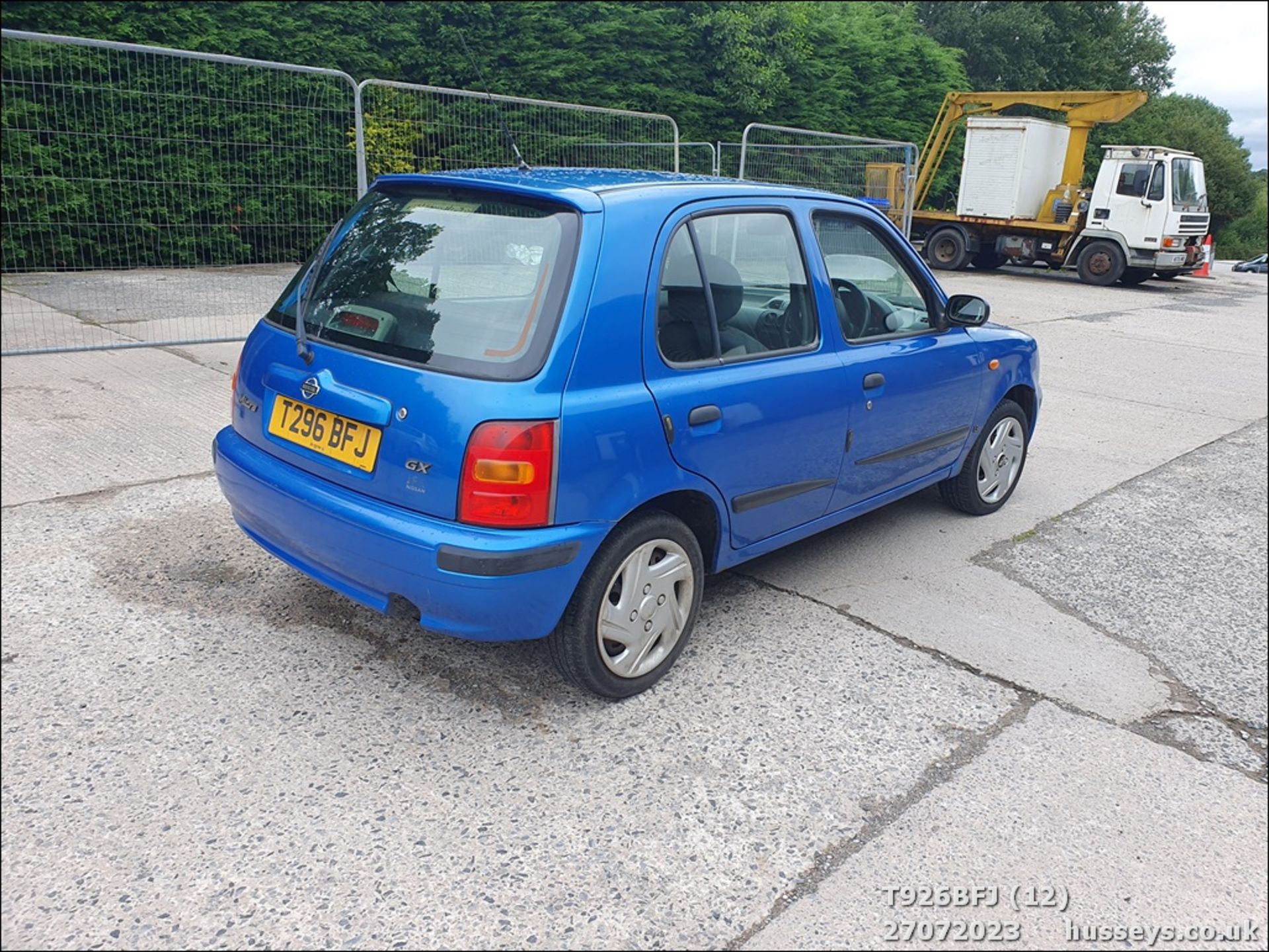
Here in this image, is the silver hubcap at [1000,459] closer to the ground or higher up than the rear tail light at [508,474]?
closer to the ground

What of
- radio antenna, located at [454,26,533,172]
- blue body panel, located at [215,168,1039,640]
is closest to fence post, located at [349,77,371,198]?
radio antenna, located at [454,26,533,172]

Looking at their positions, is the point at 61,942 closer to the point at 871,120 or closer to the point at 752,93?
the point at 752,93

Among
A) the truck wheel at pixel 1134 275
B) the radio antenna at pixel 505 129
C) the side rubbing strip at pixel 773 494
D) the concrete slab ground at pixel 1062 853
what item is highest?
the radio antenna at pixel 505 129

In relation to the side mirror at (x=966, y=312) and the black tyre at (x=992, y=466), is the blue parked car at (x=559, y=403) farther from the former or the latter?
the black tyre at (x=992, y=466)

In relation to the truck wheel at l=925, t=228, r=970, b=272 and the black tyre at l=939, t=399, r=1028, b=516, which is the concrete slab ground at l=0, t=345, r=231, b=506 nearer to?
the black tyre at l=939, t=399, r=1028, b=516

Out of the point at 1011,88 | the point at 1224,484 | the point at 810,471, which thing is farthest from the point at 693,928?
the point at 1011,88

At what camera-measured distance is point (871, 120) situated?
2233 cm

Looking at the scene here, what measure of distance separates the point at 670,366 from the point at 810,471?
33.8 inches

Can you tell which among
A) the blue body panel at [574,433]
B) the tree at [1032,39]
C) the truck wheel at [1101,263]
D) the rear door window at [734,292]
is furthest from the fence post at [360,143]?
the tree at [1032,39]

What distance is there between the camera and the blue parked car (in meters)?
2.76

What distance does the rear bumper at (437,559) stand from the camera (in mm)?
2723

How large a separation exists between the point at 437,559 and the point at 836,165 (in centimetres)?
1342

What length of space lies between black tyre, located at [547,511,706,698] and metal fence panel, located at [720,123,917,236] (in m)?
9.77

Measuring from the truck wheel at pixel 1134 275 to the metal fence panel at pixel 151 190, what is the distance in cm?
1624
